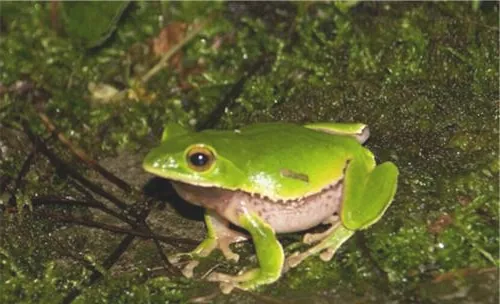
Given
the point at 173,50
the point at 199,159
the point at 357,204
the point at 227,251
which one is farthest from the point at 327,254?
the point at 173,50

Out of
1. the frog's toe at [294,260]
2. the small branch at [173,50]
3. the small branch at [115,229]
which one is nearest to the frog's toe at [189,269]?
the small branch at [115,229]

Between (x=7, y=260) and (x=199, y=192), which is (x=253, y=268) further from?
(x=7, y=260)

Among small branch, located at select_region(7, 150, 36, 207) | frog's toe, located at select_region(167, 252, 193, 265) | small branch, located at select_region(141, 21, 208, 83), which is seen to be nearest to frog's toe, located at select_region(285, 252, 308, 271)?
frog's toe, located at select_region(167, 252, 193, 265)

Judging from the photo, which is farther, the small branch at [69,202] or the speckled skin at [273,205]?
the small branch at [69,202]

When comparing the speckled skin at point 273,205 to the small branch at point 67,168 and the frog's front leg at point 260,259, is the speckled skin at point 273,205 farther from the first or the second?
the small branch at point 67,168

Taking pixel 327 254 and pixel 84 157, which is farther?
pixel 84 157

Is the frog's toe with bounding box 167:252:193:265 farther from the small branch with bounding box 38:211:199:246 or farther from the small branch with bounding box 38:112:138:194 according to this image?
the small branch with bounding box 38:112:138:194

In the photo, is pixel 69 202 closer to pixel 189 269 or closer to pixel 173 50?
pixel 189 269
